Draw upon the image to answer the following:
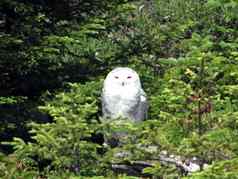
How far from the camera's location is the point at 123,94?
25.4 ft

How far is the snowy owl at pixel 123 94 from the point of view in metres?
7.77

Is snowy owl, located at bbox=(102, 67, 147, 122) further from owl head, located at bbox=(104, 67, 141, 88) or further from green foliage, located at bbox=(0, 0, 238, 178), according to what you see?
green foliage, located at bbox=(0, 0, 238, 178)

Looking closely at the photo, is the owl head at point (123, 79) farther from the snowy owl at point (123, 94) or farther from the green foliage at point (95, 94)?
the green foliage at point (95, 94)

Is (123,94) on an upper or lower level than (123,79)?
lower

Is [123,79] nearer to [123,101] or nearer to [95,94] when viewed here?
[123,101]

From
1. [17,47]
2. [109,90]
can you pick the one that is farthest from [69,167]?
[17,47]

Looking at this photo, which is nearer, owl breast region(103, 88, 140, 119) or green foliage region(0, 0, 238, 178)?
green foliage region(0, 0, 238, 178)

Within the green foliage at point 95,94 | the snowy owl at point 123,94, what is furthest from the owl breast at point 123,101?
the green foliage at point 95,94

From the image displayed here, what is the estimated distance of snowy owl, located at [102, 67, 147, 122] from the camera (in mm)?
7766

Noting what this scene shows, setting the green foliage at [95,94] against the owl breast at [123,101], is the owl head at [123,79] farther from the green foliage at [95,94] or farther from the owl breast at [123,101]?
the green foliage at [95,94]

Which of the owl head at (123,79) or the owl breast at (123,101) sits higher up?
the owl head at (123,79)

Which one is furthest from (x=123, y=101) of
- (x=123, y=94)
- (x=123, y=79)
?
(x=123, y=79)

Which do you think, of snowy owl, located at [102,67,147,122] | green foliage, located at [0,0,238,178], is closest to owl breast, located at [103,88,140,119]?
snowy owl, located at [102,67,147,122]

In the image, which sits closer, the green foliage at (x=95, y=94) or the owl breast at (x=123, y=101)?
the green foliage at (x=95, y=94)
